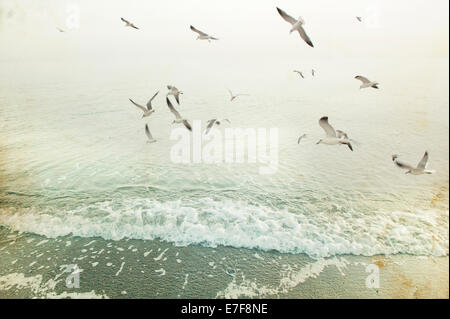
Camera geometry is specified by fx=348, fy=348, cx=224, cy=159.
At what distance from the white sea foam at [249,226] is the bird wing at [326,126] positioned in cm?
176

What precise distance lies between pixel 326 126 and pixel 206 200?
296 centimetres

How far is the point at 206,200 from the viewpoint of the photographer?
7113 mm

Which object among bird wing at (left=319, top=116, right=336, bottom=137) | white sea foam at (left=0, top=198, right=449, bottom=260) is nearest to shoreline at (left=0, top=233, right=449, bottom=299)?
white sea foam at (left=0, top=198, right=449, bottom=260)

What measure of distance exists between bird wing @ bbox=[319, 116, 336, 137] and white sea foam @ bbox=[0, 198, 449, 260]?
1760mm

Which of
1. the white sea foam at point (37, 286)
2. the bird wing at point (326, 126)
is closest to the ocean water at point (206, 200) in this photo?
the white sea foam at point (37, 286)

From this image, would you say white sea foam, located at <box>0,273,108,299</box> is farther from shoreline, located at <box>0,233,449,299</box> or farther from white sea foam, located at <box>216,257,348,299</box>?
white sea foam, located at <box>216,257,348,299</box>

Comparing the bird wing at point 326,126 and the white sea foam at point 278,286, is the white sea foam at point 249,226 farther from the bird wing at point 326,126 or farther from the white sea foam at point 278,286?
the bird wing at point 326,126

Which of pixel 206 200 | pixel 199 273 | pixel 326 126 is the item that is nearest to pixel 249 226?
pixel 206 200

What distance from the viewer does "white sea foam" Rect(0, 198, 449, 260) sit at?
5.80 meters

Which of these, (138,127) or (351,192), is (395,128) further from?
(138,127)

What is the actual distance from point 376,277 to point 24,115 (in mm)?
11365

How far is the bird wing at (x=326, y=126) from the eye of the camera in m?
5.06

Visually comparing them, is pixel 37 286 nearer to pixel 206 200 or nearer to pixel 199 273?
pixel 199 273
